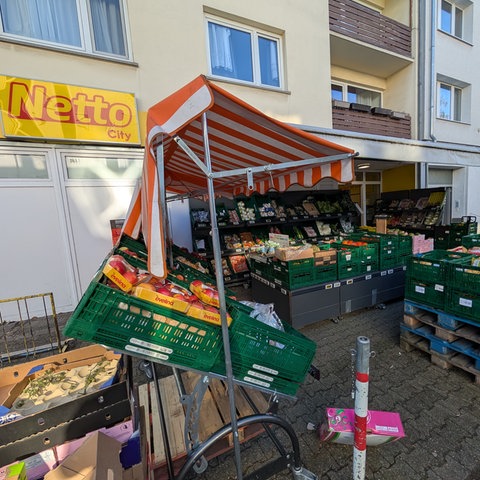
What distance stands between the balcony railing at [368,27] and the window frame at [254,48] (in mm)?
1916

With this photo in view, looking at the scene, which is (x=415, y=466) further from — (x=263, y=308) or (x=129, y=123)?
(x=129, y=123)

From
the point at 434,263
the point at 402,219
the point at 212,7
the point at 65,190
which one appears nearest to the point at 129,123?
the point at 65,190

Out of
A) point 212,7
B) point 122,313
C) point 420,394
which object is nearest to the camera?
point 122,313

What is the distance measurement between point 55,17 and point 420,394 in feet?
24.6

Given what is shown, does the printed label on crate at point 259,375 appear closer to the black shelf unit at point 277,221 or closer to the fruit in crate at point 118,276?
the fruit in crate at point 118,276

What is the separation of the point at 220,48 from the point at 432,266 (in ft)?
19.4

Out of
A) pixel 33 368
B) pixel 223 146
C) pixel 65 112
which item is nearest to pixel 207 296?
pixel 223 146

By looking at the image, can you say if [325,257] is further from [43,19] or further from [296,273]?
[43,19]

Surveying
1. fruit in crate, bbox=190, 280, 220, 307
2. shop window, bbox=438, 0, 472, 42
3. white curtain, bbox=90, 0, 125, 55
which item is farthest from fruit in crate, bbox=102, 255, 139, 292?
shop window, bbox=438, 0, 472, 42

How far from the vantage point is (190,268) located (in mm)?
2621

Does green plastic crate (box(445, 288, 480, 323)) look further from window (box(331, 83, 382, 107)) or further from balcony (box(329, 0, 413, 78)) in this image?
window (box(331, 83, 382, 107))

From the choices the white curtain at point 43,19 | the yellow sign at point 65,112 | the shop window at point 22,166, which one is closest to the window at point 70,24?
the white curtain at point 43,19

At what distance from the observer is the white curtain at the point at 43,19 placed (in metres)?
3.93

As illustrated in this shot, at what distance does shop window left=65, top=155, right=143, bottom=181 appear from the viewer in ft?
14.5
